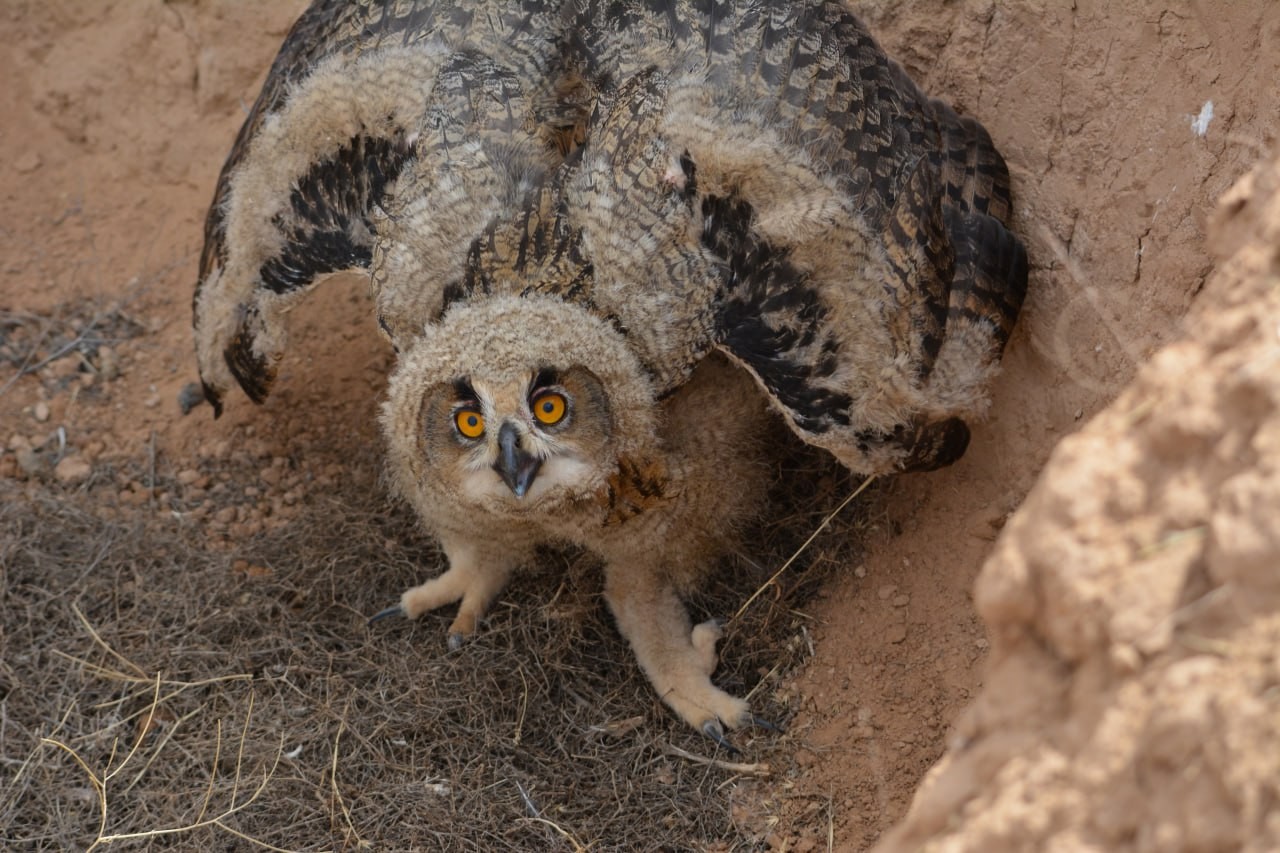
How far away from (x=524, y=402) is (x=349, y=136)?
1.15 m

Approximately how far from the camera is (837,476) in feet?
14.1

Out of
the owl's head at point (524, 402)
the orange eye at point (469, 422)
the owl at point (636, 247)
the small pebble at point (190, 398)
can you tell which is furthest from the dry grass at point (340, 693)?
the orange eye at point (469, 422)

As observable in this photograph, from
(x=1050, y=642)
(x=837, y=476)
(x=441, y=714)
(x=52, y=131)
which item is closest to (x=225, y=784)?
(x=441, y=714)

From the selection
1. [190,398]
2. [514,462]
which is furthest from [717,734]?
[190,398]

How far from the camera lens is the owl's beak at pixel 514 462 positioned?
3.29 m

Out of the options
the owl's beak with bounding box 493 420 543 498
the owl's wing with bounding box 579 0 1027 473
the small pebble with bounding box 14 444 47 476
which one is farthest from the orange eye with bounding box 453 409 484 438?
the small pebble with bounding box 14 444 47 476

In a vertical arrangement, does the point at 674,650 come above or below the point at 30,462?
above

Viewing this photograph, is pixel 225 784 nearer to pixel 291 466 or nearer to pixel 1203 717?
pixel 291 466

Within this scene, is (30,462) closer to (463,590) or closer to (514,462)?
(463,590)

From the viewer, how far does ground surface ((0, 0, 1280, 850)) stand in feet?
11.1

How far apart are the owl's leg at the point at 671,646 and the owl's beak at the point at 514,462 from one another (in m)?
0.74

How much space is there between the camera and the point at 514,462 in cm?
330

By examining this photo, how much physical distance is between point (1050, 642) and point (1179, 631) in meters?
A: 0.22

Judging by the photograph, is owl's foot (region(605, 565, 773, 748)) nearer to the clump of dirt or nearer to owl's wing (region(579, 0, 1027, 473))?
owl's wing (region(579, 0, 1027, 473))
